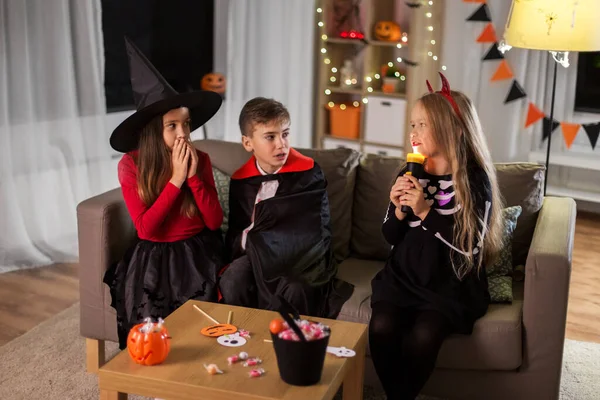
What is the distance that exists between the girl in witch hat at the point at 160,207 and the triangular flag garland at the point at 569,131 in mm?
3037

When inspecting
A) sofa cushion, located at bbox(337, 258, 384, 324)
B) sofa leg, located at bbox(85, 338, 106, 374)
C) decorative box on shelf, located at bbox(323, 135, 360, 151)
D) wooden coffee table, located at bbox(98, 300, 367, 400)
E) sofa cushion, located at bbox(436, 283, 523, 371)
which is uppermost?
decorative box on shelf, located at bbox(323, 135, 360, 151)

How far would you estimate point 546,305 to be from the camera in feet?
7.91

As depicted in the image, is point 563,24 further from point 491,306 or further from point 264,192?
point 264,192

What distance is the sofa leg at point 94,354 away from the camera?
2838 millimetres

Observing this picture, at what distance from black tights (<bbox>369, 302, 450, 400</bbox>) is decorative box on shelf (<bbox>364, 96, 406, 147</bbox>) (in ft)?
10.5

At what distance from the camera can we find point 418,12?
5309mm

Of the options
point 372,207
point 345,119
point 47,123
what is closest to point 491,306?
point 372,207

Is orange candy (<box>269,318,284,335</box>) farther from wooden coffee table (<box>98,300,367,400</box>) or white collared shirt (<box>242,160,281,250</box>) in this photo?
white collared shirt (<box>242,160,281,250</box>)

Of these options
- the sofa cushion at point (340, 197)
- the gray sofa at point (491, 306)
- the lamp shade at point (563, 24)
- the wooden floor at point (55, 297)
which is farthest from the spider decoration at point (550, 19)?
the wooden floor at point (55, 297)

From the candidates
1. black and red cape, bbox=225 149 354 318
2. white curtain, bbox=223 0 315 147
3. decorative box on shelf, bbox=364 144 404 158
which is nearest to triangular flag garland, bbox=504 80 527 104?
decorative box on shelf, bbox=364 144 404 158

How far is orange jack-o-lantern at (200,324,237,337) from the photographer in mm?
2129

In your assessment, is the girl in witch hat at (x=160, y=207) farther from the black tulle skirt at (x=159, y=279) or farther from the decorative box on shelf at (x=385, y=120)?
the decorative box on shelf at (x=385, y=120)

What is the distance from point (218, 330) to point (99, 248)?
795 millimetres

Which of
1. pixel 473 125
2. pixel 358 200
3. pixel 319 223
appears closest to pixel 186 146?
pixel 319 223
